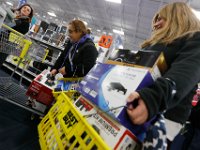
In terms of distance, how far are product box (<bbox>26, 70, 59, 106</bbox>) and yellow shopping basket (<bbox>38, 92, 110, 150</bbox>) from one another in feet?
5.14

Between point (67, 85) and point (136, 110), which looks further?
point (67, 85)

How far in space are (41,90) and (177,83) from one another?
240 cm

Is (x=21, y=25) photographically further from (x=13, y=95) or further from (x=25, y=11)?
(x=13, y=95)

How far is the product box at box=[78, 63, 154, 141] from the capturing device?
3.04 feet

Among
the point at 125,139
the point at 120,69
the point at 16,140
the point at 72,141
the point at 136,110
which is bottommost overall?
the point at 16,140

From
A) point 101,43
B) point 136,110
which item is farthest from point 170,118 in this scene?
point 101,43

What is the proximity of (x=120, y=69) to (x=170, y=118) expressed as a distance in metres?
0.35

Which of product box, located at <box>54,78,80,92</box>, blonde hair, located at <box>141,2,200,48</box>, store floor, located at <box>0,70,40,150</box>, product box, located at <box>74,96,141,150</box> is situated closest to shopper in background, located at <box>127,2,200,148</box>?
blonde hair, located at <box>141,2,200,48</box>

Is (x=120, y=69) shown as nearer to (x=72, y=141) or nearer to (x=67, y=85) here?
(x=72, y=141)

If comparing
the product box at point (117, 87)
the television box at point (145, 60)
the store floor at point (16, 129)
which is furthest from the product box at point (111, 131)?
the store floor at point (16, 129)

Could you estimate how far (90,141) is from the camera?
0.96m

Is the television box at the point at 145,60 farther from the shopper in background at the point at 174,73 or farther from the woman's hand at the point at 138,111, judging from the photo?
the woman's hand at the point at 138,111

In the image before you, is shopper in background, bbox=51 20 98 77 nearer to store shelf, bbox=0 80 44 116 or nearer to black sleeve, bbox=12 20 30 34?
store shelf, bbox=0 80 44 116

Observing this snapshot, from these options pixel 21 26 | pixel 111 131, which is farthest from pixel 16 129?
pixel 21 26
